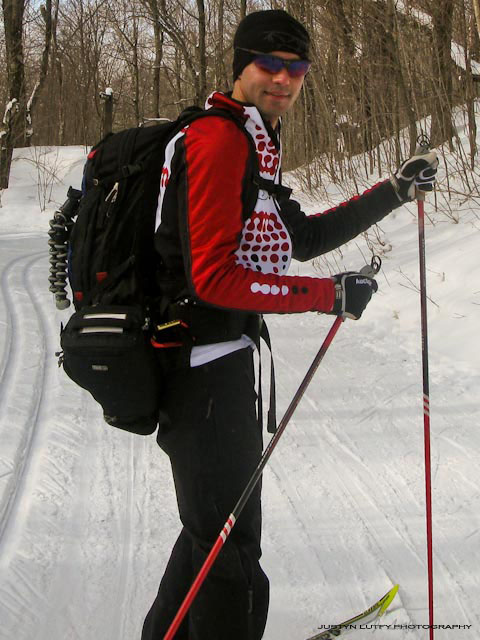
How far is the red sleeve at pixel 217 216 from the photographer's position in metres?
1.42

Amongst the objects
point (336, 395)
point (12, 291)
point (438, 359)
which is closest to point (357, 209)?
point (336, 395)

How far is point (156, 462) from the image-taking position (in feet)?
11.5

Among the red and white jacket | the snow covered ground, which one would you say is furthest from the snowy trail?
the red and white jacket

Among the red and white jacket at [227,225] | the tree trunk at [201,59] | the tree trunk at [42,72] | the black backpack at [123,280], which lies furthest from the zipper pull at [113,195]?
the tree trunk at [42,72]

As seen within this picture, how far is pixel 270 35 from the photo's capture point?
1.67 meters

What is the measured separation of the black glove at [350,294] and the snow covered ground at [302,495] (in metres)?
1.31

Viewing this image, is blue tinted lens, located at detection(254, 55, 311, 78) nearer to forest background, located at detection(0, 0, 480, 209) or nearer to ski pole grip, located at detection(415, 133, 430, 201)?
ski pole grip, located at detection(415, 133, 430, 201)

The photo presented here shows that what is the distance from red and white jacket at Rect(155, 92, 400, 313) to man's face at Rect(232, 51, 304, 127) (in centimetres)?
6

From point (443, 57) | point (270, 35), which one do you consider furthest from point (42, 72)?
point (270, 35)

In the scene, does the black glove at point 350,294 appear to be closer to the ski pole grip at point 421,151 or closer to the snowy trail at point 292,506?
the ski pole grip at point 421,151

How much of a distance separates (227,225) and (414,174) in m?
0.97

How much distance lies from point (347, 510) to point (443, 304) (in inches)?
126

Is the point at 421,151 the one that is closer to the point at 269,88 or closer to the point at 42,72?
the point at 269,88

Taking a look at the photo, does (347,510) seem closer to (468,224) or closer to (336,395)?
(336,395)
